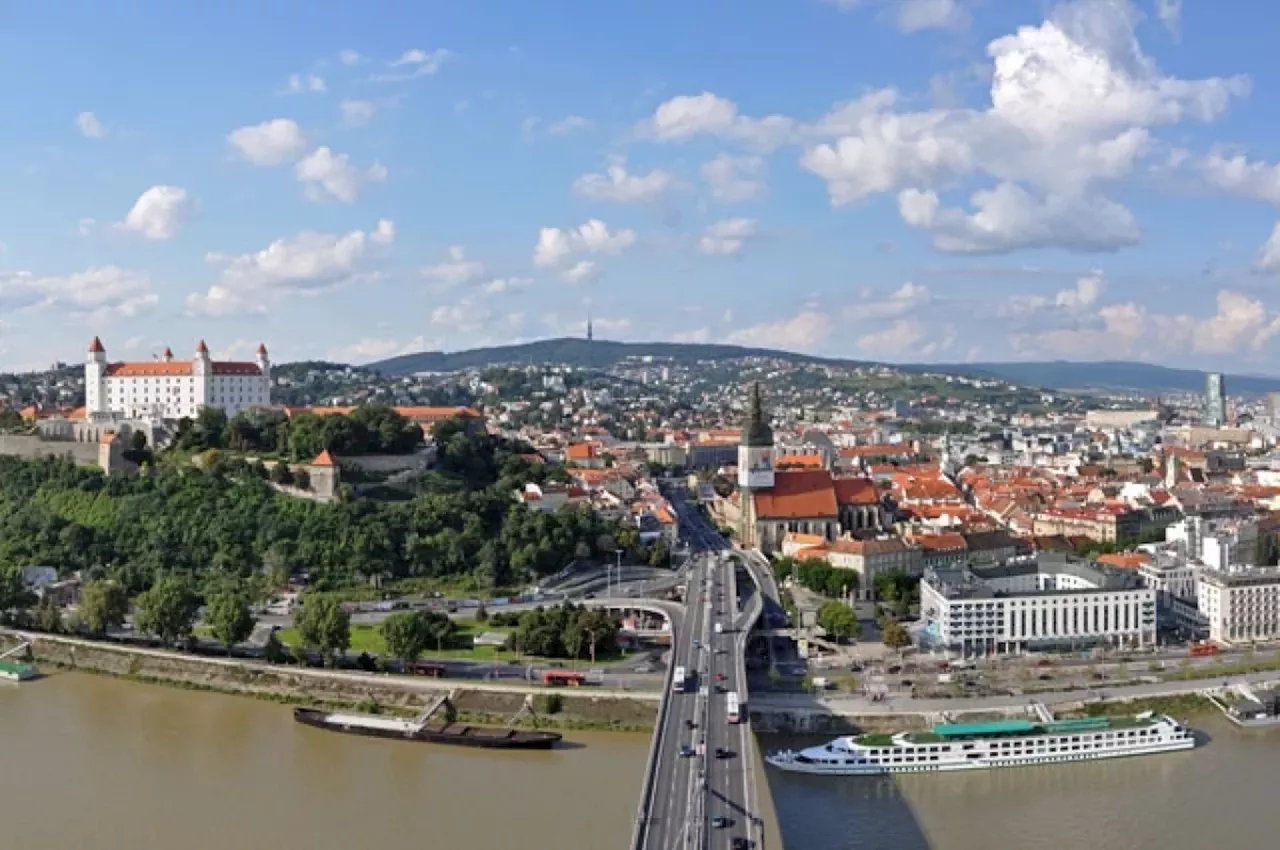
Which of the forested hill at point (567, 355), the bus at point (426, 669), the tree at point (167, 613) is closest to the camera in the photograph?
the bus at point (426, 669)

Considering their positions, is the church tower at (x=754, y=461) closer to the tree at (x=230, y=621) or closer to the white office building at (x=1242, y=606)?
the white office building at (x=1242, y=606)

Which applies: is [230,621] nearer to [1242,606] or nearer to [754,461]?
[754,461]

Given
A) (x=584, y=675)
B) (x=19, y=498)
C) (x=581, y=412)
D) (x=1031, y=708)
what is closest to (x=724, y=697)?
(x=584, y=675)

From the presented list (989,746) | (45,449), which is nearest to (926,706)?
(989,746)

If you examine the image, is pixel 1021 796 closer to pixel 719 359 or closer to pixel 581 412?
pixel 581 412

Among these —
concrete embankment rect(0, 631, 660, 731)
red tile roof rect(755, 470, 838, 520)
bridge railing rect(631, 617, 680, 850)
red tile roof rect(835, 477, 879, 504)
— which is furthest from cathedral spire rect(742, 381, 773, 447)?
concrete embankment rect(0, 631, 660, 731)

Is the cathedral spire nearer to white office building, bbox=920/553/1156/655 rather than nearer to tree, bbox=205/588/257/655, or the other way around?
white office building, bbox=920/553/1156/655

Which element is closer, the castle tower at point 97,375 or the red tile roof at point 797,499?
the red tile roof at point 797,499

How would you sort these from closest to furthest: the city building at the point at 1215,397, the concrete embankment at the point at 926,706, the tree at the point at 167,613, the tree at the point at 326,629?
the concrete embankment at the point at 926,706, the tree at the point at 326,629, the tree at the point at 167,613, the city building at the point at 1215,397

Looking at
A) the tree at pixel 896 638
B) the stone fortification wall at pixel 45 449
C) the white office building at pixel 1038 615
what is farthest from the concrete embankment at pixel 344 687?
the stone fortification wall at pixel 45 449
